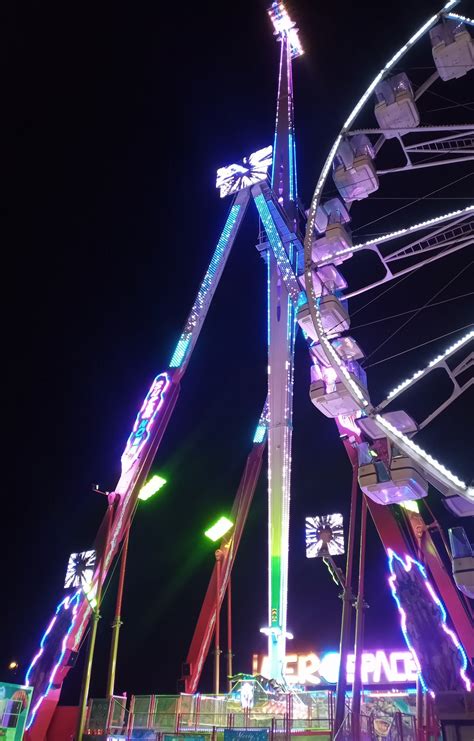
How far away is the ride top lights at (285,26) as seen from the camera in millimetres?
29281

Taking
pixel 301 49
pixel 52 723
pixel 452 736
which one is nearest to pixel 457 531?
pixel 452 736

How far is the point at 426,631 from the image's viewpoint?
20.6m

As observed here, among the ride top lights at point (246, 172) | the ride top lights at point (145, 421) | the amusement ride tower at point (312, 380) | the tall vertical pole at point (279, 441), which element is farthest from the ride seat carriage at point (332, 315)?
the ride top lights at point (246, 172)

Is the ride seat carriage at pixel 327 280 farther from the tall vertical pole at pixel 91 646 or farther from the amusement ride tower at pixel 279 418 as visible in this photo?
the tall vertical pole at pixel 91 646

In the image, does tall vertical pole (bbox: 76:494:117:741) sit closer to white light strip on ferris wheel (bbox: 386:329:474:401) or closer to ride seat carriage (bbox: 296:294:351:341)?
ride seat carriage (bbox: 296:294:351:341)

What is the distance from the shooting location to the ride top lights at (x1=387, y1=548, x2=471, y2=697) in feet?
62.8

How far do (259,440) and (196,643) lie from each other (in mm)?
9456

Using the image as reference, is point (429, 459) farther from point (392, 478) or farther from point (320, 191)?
point (320, 191)

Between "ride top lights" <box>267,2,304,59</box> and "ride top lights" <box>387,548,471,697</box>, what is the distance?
22.3 m

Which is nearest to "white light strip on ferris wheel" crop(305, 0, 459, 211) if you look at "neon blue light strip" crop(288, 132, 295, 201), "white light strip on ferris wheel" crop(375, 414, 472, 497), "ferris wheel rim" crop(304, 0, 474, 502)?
"ferris wheel rim" crop(304, 0, 474, 502)

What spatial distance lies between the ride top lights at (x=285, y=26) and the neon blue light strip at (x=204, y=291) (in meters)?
8.47

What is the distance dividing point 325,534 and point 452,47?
15.7 m

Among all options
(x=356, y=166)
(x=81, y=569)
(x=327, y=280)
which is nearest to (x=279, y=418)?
(x=327, y=280)

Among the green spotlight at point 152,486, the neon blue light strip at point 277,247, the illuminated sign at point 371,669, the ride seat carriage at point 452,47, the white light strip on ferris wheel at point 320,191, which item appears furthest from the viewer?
the illuminated sign at point 371,669
